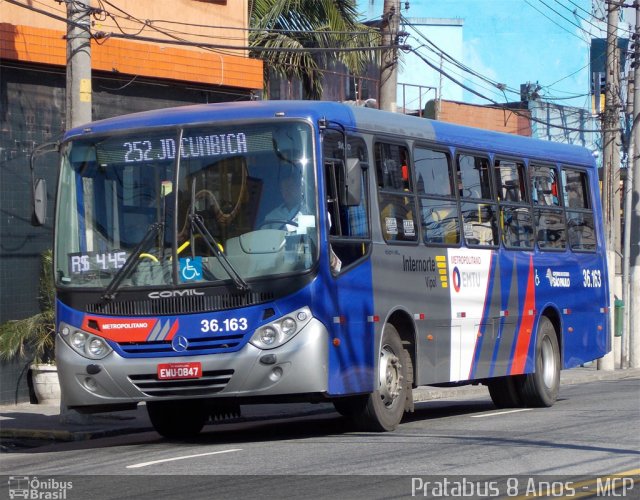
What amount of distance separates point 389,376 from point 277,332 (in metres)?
1.91

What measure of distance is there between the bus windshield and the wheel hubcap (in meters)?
1.83

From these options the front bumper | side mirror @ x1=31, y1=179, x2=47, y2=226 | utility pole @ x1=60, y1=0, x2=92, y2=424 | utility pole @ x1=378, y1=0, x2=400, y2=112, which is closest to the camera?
the front bumper

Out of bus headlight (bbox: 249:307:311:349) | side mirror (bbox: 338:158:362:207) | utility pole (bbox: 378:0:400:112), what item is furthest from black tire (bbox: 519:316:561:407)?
bus headlight (bbox: 249:307:311:349)

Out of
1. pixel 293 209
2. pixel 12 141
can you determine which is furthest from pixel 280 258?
pixel 12 141

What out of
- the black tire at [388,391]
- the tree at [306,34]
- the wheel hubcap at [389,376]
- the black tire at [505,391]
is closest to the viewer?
the black tire at [388,391]

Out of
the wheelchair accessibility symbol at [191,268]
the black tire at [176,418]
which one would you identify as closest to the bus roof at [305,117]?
the wheelchair accessibility symbol at [191,268]

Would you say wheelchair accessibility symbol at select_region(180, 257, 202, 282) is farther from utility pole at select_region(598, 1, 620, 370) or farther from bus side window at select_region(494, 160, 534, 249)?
utility pole at select_region(598, 1, 620, 370)

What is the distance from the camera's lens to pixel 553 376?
16.9 meters

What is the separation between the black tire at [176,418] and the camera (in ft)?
44.1

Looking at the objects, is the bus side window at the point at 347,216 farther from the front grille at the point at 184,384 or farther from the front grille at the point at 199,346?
the front grille at the point at 184,384

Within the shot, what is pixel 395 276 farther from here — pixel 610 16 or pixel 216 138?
pixel 610 16

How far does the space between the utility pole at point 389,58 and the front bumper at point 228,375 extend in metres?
8.97

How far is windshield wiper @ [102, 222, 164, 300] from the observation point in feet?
38.7

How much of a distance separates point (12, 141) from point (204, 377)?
25.7 ft
